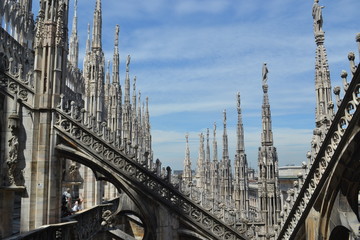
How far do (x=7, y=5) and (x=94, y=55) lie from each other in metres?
7.49

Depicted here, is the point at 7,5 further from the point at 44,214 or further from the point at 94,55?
the point at 44,214

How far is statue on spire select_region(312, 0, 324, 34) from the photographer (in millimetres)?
12008

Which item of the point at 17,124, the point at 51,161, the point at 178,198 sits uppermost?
Answer: the point at 17,124

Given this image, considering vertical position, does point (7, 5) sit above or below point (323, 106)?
above

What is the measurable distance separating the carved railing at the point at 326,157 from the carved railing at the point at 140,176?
77.3 inches

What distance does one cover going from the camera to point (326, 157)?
25.8ft

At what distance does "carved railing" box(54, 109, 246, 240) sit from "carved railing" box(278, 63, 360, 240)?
1.96 m

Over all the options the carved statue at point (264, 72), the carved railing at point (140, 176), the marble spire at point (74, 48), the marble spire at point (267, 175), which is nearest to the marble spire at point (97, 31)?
the carved statue at point (264, 72)

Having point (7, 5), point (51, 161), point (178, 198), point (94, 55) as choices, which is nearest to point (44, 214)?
point (51, 161)

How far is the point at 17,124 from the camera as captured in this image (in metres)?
10.4

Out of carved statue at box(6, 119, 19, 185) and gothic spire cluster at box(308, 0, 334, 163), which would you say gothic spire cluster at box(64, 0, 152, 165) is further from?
gothic spire cluster at box(308, 0, 334, 163)

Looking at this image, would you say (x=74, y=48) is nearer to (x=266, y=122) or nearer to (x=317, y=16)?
(x=266, y=122)

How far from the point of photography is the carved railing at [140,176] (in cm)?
1062

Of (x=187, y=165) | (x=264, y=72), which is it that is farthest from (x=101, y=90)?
(x=187, y=165)
